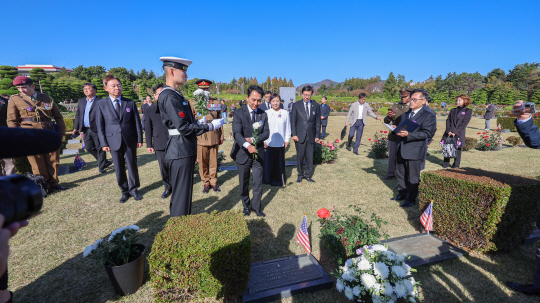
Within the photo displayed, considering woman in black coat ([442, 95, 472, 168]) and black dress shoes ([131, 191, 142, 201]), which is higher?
woman in black coat ([442, 95, 472, 168])

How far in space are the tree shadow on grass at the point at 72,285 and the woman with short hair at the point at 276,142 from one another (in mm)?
3710

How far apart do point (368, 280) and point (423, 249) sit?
69.4 inches

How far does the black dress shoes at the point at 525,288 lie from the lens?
8.71ft

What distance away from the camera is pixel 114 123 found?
16.4ft

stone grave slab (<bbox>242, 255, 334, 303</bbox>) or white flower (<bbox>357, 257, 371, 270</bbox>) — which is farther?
stone grave slab (<bbox>242, 255, 334, 303</bbox>)

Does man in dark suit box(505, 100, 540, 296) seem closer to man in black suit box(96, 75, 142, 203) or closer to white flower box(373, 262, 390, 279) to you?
white flower box(373, 262, 390, 279)

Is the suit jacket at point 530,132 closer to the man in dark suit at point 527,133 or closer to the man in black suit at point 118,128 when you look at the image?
the man in dark suit at point 527,133

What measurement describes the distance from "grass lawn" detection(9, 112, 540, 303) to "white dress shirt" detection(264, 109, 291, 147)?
1275 millimetres

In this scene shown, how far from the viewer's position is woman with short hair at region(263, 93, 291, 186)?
5797 mm

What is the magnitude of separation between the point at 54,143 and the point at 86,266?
320 centimetres

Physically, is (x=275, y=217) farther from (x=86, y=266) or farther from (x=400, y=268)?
(x=86, y=266)

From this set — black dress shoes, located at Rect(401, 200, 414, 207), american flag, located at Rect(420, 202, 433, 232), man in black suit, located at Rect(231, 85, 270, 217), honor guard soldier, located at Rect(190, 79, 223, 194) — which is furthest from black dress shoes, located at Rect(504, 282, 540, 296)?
honor guard soldier, located at Rect(190, 79, 223, 194)

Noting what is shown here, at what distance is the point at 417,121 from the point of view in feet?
15.6

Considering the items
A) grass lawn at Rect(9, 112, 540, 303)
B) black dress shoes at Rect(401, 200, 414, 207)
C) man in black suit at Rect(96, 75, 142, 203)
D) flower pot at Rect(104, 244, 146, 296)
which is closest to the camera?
flower pot at Rect(104, 244, 146, 296)
